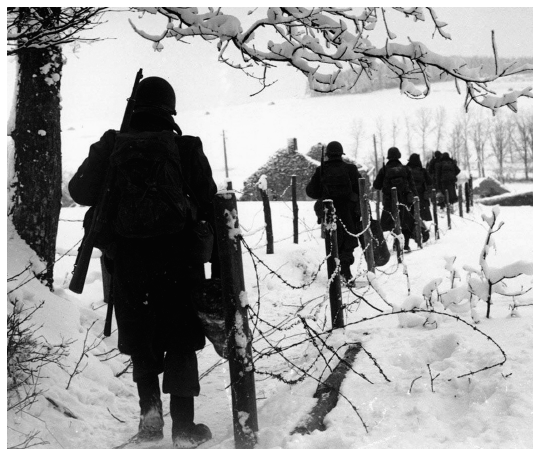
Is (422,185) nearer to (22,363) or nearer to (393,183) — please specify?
(393,183)

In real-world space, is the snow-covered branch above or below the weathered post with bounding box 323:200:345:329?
above

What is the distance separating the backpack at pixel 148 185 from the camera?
8.30 ft

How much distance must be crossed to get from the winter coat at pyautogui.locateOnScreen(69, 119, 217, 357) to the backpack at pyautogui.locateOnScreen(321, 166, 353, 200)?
4376 mm

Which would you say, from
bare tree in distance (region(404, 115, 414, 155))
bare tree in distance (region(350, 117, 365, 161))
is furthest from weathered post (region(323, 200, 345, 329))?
bare tree in distance (region(404, 115, 414, 155))

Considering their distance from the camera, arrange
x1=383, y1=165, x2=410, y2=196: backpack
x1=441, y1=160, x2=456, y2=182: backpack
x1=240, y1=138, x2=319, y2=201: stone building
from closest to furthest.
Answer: x1=383, y1=165, x2=410, y2=196: backpack → x1=441, y1=160, x2=456, y2=182: backpack → x1=240, y1=138, x2=319, y2=201: stone building

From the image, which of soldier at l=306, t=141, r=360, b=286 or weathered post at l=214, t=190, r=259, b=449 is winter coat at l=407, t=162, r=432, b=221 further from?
weathered post at l=214, t=190, r=259, b=449

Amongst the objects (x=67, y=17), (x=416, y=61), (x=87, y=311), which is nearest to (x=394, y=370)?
(x=416, y=61)

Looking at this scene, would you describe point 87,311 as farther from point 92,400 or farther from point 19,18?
point 19,18

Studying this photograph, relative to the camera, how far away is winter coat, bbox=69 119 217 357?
2.68 m

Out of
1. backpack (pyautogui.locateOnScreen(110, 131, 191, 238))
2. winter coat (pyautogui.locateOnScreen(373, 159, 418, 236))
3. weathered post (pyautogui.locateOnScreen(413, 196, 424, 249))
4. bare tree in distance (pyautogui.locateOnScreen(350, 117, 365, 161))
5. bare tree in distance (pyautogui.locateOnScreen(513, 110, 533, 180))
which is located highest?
bare tree in distance (pyautogui.locateOnScreen(350, 117, 365, 161))

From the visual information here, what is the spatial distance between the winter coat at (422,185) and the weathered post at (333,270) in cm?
722

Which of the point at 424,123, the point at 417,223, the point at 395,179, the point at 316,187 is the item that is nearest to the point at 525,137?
the point at 417,223

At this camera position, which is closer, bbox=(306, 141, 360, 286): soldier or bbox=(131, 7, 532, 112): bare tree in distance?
bbox=(131, 7, 532, 112): bare tree in distance

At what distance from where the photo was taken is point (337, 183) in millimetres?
6977
